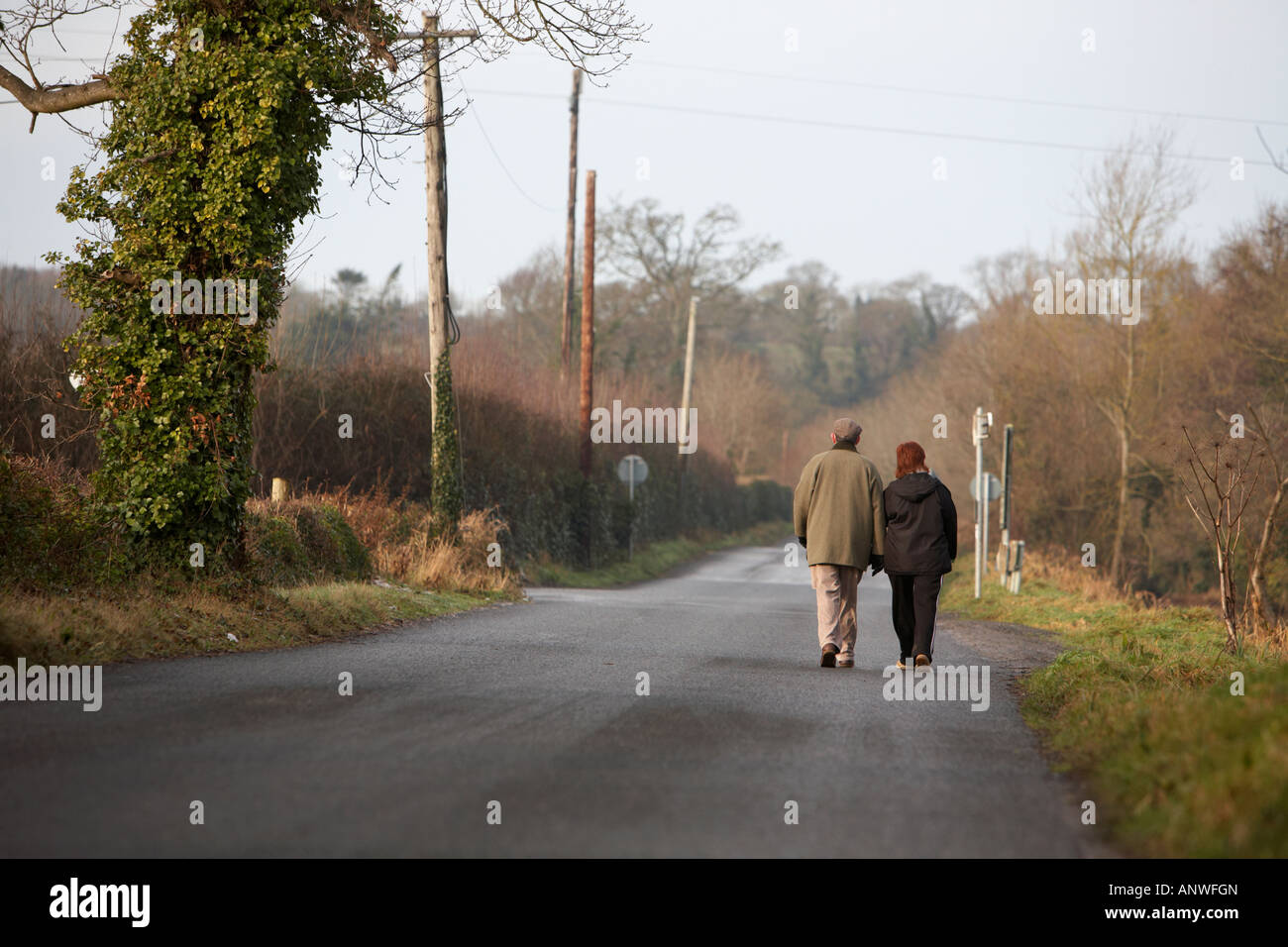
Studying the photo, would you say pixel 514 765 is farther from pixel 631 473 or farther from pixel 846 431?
pixel 631 473

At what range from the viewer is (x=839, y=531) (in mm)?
11094

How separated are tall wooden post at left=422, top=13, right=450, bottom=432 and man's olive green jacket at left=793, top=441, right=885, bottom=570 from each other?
36.2 ft

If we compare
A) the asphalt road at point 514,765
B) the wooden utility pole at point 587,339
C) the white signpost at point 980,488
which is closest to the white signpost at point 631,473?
the wooden utility pole at point 587,339

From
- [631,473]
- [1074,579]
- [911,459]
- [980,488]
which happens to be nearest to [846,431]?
[911,459]

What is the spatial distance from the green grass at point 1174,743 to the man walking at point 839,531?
1.67m

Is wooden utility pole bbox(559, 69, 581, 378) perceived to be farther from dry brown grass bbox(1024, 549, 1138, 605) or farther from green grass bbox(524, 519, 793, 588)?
dry brown grass bbox(1024, 549, 1138, 605)

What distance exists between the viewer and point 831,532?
11102mm

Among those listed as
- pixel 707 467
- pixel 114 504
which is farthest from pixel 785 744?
pixel 707 467

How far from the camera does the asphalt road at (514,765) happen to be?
4.78 metres

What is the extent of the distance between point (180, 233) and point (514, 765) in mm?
7574

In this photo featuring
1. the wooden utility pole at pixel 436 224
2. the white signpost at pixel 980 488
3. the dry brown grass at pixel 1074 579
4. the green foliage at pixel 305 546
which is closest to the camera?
the green foliage at pixel 305 546

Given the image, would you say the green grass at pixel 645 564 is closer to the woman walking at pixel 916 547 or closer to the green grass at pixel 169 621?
the green grass at pixel 169 621
